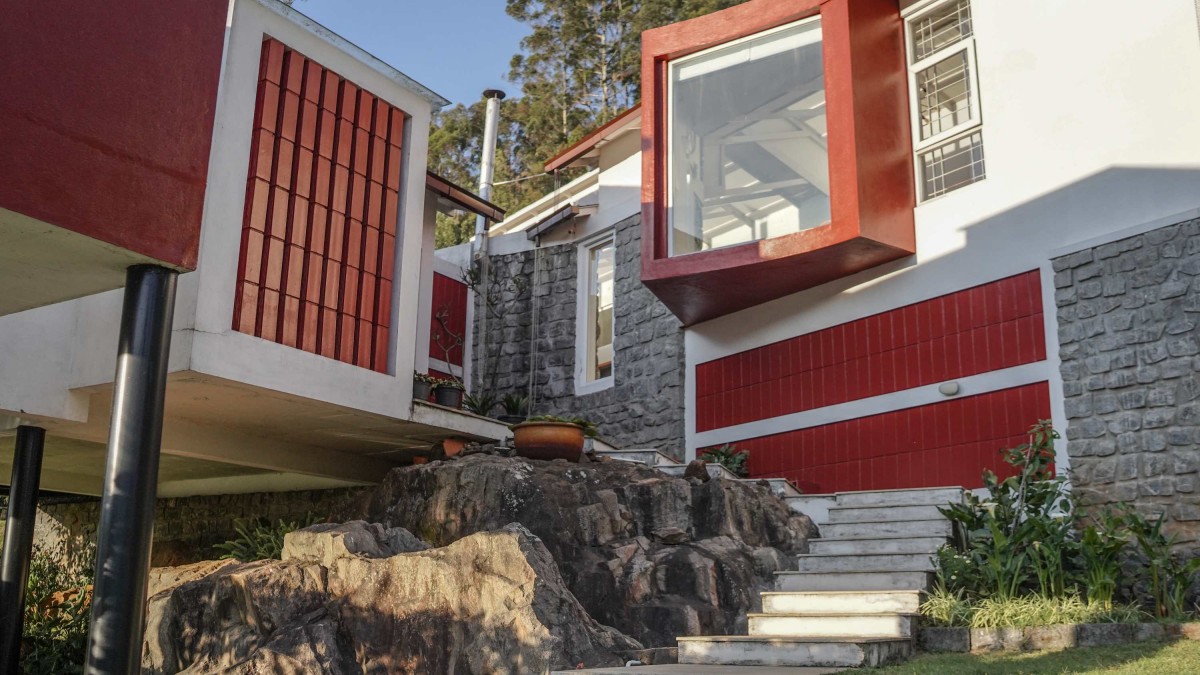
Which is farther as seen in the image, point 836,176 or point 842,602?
point 836,176

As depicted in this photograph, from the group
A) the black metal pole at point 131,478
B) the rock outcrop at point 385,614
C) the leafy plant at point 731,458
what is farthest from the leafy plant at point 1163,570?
the black metal pole at point 131,478

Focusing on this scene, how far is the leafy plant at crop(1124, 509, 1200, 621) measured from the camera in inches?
285

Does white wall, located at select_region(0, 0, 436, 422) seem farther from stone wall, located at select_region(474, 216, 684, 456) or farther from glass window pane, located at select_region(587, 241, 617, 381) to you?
glass window pane, located at select_region(587, 241, 617, 381)

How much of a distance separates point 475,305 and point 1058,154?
9.06 m

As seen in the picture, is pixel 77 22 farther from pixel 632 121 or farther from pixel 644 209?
pixel 632 121

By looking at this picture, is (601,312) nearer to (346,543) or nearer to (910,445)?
(910,445)

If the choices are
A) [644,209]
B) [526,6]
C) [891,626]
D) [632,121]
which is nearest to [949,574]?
[891,626]

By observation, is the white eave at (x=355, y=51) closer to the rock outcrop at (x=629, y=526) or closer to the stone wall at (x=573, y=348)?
the stone wall at (x=573, y=348)

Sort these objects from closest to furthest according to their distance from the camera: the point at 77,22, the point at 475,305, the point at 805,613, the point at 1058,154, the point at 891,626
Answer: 1. the point at 77,22
2. the point at 891,626
3. the point at 805,613
4. the point at 1058,154
5. the point at 475,305

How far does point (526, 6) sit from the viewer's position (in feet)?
96.1

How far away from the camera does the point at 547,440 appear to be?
988 centimetres

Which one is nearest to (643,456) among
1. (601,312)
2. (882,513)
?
(882,513)

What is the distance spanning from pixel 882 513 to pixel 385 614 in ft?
14.6

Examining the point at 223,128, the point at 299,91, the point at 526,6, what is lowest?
the point at 223,128
